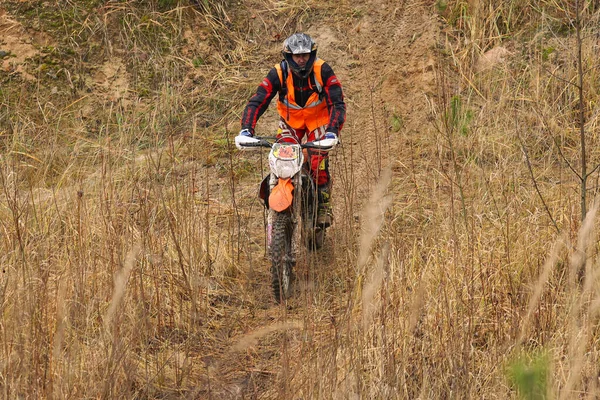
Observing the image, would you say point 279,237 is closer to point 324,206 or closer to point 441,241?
point 324,206

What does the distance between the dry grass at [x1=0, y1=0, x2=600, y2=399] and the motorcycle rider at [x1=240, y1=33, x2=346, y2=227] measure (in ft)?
1.11

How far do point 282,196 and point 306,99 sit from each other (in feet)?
2.89

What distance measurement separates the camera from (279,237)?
→ 5.49 metres

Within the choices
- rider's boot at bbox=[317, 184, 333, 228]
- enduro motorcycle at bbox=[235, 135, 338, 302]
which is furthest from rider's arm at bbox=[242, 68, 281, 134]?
rider's boot at bbox=[317, 184, 333, 228]

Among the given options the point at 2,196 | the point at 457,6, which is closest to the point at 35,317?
the point at 2,196

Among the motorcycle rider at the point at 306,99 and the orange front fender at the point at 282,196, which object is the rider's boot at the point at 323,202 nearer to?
the motorcycle rider at the point at 306,99

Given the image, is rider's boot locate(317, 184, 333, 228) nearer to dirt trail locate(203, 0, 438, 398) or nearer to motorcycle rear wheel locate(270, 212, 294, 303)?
motorcycle rear wheel locate(270, 212, 294, 303)

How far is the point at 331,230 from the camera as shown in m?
6.98

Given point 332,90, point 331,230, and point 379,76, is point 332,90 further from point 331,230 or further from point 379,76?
point 379,76

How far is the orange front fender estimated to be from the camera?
540 cm

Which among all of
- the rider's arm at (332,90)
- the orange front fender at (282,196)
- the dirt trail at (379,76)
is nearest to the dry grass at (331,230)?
the dirt trail at (379,76)

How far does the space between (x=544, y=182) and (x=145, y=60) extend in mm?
4789

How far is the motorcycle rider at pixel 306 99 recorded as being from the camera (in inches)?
223

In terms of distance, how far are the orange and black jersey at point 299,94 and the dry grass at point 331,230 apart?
1.33 feet
